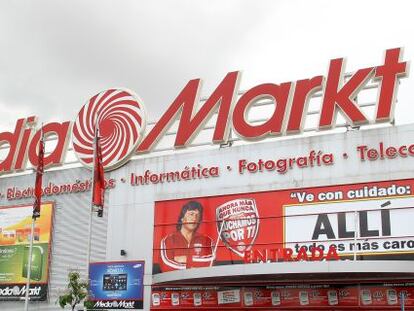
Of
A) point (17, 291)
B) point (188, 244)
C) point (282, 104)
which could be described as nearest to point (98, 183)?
point (188, 244)

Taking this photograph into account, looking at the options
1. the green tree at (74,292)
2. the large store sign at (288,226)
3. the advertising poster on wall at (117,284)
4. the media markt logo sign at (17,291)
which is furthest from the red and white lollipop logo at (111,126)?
the green tree at (74,292)

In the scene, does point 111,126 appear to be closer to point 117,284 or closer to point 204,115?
point 204,115

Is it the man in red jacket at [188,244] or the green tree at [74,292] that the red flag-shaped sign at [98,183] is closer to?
the green tree at [74,292]

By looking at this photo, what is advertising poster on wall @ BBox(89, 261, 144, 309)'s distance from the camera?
25906mm

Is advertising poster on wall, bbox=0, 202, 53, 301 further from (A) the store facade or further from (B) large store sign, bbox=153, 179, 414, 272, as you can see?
(B) large store sign, bbox=153, 179, 414, 272

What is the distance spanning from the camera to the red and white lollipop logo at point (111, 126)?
28.3 meters

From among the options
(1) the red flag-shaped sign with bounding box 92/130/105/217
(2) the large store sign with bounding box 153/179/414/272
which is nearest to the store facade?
(2) the large store sign with bounding box 153/179/414/272

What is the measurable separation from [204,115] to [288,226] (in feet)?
20.3

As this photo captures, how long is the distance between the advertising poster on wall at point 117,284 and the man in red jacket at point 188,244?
138 centimetres

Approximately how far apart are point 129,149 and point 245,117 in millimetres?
5354

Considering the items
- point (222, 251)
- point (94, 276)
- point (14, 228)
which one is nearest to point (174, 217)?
point (222, 251)

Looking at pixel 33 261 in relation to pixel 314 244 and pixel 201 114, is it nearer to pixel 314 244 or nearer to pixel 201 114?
pixel 201 114

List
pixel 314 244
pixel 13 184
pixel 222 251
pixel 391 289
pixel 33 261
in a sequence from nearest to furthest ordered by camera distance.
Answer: pixel 391 289
pixel 314 244
pixel 222 251
pixel 33 261
pixel 13 184

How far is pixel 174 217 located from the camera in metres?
26.1
